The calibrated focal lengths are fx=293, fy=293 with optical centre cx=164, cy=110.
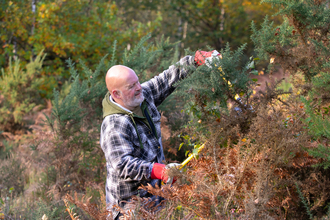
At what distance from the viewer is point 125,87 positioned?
9.20 ft

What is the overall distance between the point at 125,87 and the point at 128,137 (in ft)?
1.60

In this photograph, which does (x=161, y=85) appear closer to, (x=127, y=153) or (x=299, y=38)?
(x=127, y=153)

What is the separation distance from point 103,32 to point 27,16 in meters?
2.47

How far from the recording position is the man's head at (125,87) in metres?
2.81

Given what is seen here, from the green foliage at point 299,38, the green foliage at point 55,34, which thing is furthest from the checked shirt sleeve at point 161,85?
the green foliage at point 55,34

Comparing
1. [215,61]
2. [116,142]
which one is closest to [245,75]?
[215,61]

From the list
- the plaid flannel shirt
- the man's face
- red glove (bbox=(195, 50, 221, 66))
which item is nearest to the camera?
the plaid flannel shirt

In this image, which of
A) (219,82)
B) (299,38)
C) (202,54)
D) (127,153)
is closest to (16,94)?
(127,153)

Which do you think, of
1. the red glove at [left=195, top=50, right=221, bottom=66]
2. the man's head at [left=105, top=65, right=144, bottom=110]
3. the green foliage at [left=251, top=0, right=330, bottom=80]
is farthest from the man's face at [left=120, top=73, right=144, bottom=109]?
the green foliage at [left=251, top=0, right=330, bottom=80]

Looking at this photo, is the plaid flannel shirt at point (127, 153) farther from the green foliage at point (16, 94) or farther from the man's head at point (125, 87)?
the green foliage at point (16, 94)

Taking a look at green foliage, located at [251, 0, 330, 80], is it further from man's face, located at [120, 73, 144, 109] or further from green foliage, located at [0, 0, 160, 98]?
green foliage, located at [0, 0, 160, 98]

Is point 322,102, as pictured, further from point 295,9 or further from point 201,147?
point 201,147

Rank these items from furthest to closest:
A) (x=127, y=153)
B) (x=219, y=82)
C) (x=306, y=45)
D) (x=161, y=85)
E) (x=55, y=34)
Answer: (x=55, y=34), (x=161, y=85), (x=306, y=45), (x=127, y=153), (x=219, y=82)

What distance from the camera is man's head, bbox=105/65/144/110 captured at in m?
2.81
